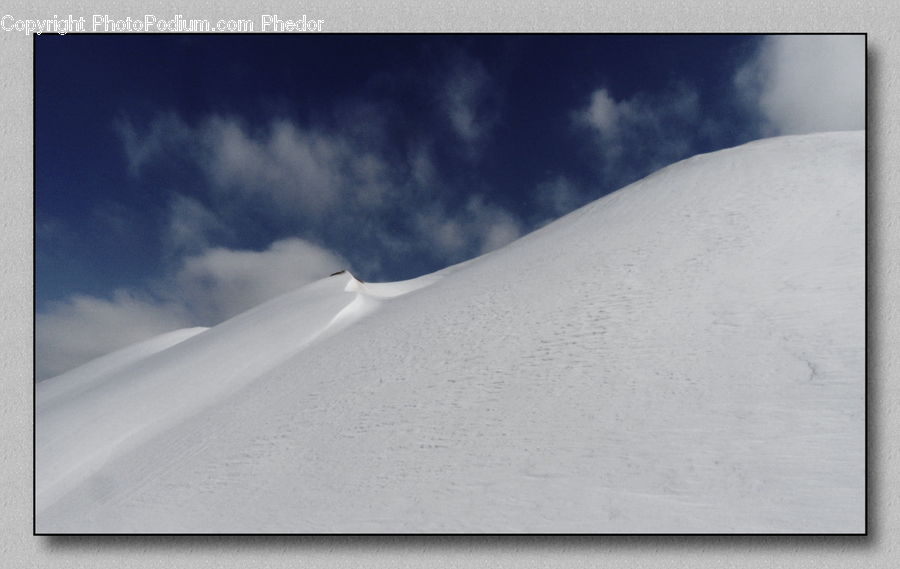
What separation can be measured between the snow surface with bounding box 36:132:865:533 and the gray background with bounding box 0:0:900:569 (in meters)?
0.12

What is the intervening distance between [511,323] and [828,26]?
9.31 feet

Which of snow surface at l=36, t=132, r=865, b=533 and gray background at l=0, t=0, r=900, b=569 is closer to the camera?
snow surface at l=36, t=132, r=865, b=533

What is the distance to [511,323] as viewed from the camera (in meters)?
3.72

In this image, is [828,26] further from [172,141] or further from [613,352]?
[172,141]

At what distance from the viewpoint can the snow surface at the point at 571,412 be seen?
220cm

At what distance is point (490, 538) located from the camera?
2.32 metres

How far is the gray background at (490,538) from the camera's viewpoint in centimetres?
231

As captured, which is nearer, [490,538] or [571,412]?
[490,538]

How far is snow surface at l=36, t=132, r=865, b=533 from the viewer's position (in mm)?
2195

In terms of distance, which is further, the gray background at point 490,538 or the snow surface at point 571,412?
the gray background at point 490,538

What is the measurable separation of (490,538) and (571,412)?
82 cm

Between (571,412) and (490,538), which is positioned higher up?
(571,412)

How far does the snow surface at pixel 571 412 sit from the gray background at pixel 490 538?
12cm
